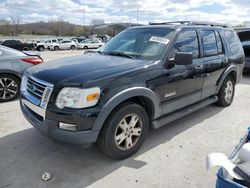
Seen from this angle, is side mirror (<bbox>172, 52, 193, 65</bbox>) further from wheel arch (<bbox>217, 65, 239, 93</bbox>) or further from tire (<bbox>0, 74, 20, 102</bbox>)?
tire (<bbox>0, 74, 20, 102</bbox>)

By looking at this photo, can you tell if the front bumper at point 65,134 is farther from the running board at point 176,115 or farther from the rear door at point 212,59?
the rear door at point 212,59

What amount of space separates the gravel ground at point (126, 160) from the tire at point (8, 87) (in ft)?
4.40

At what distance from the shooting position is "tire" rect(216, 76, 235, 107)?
5.31m

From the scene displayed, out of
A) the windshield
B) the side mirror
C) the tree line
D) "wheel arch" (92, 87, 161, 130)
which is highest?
the tree line

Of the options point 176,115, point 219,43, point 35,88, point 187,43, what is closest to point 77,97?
point 35,88

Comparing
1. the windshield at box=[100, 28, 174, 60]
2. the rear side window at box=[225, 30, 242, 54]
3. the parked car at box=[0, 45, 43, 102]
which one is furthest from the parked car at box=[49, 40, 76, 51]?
the windshield at box=[100, 28, 174, 60]

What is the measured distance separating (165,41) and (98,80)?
144cm

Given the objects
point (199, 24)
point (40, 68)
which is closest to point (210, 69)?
point (199, 24)

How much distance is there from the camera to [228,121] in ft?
15.6

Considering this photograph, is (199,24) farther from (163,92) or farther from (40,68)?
(40,68)

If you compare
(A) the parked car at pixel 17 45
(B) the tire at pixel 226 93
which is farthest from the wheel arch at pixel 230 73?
(A) the parked car at pixel 17 45

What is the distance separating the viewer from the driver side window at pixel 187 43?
12.6 ft

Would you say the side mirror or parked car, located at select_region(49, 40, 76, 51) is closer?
the side mirror

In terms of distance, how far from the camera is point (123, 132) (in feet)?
10.6
